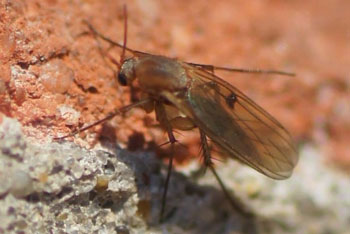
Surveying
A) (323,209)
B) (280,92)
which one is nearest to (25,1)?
(280,92)

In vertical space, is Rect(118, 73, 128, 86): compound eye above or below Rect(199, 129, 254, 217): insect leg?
above

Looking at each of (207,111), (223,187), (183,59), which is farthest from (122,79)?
(223,187)

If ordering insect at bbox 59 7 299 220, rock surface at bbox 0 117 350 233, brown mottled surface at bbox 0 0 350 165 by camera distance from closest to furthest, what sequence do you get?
rock surface at bbox 0 117 350 233, brown mottled surface at bbox 0 0 350 165, insect at bbox 59 7 299 220

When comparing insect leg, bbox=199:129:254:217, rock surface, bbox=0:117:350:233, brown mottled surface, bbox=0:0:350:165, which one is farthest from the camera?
insect leg, bbox=199:129:254:217

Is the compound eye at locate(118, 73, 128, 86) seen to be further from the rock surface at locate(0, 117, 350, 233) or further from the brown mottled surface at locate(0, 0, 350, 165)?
the rock surface at locate(0, 117, 350, 233)

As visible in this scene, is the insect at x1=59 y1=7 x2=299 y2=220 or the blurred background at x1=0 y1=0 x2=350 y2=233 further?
the insect at x1=59 y1=7 x2=299 y2=220

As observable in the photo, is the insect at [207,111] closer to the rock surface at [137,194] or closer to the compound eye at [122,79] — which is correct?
the compound eye at [122,79]

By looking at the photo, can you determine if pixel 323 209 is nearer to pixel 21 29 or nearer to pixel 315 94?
pixel 315 94

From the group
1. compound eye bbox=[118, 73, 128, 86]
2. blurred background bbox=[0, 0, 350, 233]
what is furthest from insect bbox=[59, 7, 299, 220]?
blurred background bbox=[0, 0, 350, 233]
